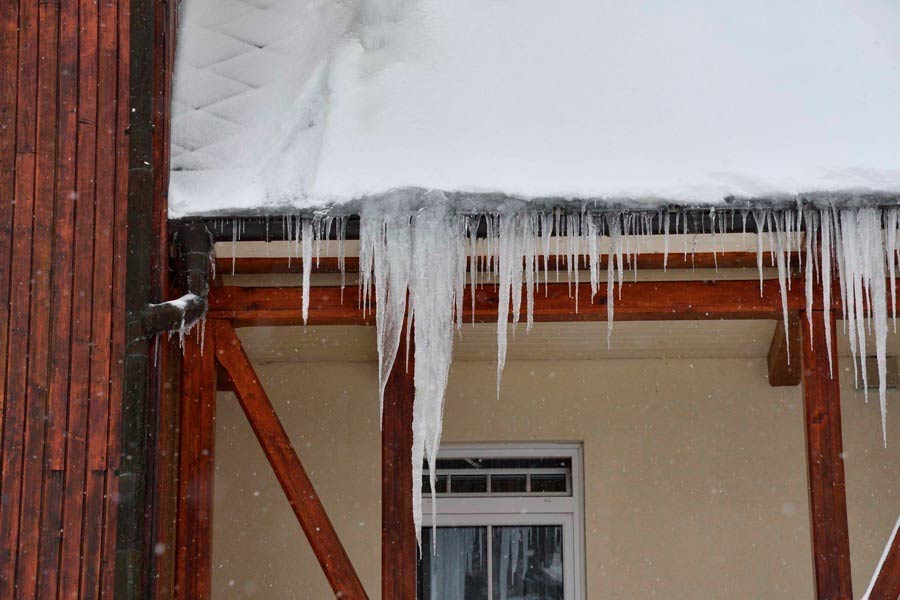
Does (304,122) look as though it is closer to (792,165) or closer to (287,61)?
(287,61)

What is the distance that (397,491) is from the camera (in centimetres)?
400

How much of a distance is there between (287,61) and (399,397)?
5.02 feet

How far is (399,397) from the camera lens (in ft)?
13.4

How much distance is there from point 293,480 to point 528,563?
281 cm

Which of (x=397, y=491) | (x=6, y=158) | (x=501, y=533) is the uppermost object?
(x=6, y=158)

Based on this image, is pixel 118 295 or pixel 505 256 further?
pixel 505 256

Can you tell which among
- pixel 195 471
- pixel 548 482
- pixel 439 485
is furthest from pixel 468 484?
pixel 195 471

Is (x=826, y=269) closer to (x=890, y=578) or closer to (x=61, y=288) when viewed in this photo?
(x=890, y=578)

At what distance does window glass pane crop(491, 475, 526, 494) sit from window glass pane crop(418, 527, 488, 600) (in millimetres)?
309

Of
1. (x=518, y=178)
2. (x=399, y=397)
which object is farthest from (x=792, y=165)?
(x=399, y=397)

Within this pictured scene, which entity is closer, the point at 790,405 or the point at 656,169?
the point at 656,169

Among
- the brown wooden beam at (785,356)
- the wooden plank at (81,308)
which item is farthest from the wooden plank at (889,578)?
the wooden plank at (81,308)

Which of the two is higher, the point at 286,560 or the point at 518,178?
the point at 518,178

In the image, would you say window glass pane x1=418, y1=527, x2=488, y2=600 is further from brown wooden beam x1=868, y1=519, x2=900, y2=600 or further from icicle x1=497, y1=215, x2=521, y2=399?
brown wooden beam x1=868, y1=519, x2=900, y2=600
